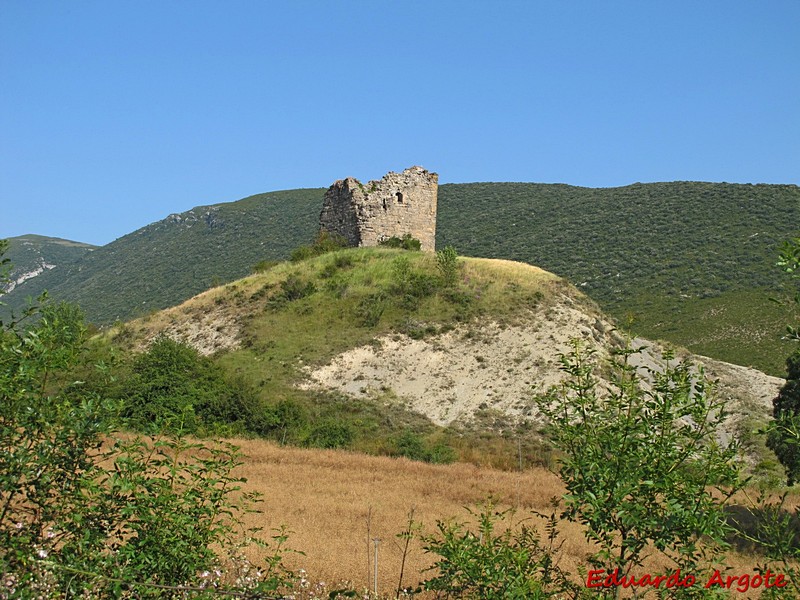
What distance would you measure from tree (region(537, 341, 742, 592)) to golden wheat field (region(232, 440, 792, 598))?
0.54 metres

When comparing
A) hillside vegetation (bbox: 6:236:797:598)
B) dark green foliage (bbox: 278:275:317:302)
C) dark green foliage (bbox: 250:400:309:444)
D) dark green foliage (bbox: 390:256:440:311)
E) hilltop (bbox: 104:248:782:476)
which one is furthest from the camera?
dark green foliage (bbox: 278:275:317:302)

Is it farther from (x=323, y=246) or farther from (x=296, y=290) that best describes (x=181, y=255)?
(x=296, y=290)

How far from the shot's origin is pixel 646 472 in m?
5.35

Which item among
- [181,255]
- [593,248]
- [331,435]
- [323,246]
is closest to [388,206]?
[323,246]

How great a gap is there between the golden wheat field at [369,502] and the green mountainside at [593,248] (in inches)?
867

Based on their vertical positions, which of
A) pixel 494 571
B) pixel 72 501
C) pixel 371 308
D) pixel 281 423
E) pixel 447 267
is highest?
pixel 447 267

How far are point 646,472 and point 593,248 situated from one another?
54.6 m

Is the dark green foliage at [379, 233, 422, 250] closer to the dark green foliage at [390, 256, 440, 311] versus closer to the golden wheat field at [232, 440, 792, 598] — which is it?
the dark green foliage at [390, 256, 440, 311]

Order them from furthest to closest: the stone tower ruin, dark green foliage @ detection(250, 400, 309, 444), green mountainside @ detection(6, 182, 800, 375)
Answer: green mountainside @ detection(6, 182, 800, 375)
the stone tower ruin
dark green foliage @ detection(250, 400, 309, 444)

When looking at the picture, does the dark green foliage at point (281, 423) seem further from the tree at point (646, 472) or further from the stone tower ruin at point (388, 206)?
the tree at point (646, 472)

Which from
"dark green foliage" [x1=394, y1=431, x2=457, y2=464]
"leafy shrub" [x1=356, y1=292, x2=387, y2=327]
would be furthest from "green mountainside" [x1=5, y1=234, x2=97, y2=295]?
"dark green foliage" [x1=394, y1=431, x2=457, y2=464]

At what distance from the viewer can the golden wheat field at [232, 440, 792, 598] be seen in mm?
9688

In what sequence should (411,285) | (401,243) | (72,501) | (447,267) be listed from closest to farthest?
(72,501), (411,285), (447,267), (401,243)

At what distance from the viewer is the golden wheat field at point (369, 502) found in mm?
9688
